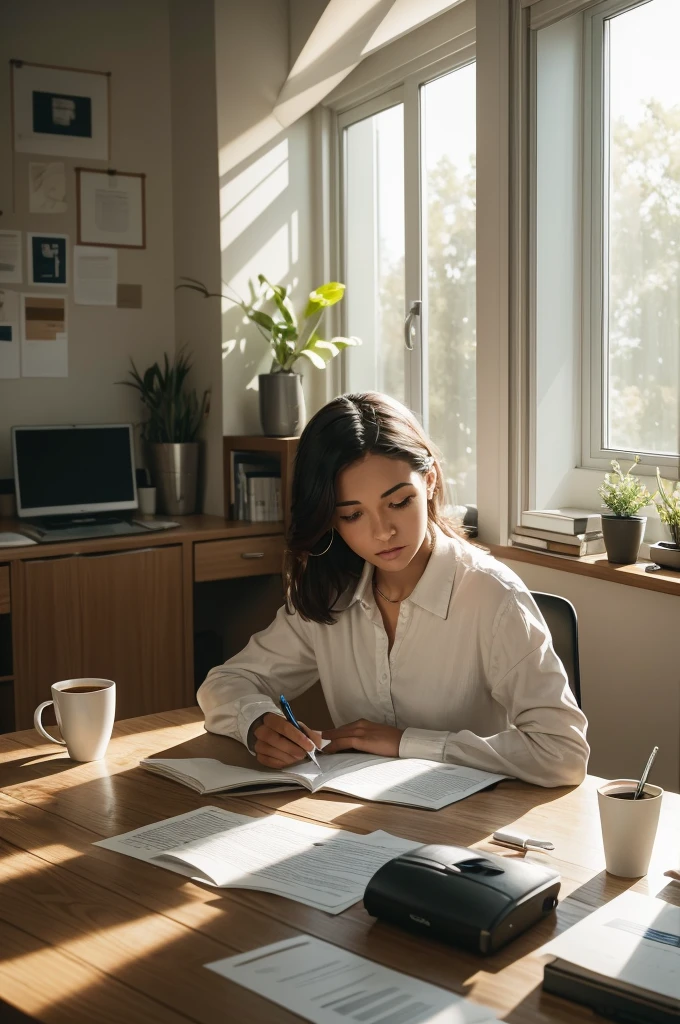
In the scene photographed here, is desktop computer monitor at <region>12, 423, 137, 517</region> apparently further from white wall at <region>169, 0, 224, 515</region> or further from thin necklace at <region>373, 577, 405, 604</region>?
thin necklace at <region>373, 577, 405, 604</region>

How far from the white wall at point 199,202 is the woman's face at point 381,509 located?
6.27ft

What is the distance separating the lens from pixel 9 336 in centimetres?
353

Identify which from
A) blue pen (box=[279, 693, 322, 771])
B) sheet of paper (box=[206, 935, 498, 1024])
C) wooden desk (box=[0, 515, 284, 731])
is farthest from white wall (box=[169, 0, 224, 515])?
sheet of paper (box=[206, 935, 498, 1024])

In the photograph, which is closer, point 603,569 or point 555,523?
point 603,569

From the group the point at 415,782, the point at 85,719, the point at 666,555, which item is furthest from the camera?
the point at 666,555

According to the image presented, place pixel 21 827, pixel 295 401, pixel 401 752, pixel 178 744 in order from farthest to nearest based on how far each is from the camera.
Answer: pixel 295 401 < pixel 178 744 < pixel 401 752 < pixel 21 827

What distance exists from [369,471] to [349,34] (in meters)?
2.12

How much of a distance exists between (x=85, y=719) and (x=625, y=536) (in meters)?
1.40

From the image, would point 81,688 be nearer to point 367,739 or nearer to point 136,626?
point 367,739

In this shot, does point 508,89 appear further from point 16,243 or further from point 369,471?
point 16,243

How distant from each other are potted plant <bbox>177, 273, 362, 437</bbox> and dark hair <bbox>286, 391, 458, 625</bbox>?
1.55 metres

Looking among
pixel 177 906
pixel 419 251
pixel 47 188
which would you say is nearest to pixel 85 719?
pixel 177 906

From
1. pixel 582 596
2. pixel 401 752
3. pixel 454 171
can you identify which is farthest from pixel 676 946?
pixel 454 171

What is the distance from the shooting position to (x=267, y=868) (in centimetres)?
119
